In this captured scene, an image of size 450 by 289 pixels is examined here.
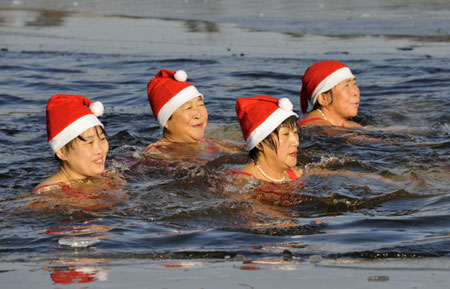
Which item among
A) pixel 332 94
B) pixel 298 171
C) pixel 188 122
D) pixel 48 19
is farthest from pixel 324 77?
pixel 48 19

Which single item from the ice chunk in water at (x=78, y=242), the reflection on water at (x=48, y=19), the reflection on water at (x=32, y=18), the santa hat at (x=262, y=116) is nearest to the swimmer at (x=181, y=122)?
the santa hat at (x=262, y=116)

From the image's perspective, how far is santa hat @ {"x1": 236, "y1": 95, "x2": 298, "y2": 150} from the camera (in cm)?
711

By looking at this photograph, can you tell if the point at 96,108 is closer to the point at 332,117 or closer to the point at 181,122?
the point at 181,122

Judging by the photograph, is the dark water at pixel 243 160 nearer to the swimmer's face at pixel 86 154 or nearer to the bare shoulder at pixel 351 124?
the bare shoulder at pixel 351 124

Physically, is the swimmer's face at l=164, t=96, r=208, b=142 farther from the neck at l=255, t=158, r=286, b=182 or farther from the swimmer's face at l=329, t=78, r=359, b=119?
the swimmer's face at l=329, t=78, r=359, b=119

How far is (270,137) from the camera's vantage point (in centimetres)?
720

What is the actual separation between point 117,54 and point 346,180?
8.61 meters

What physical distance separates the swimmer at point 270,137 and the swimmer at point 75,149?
1209 mm

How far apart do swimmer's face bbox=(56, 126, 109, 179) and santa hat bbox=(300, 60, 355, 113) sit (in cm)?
359

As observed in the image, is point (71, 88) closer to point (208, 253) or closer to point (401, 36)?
point (401, 36)

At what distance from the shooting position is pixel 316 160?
812 cm

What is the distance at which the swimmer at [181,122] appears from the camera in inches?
341

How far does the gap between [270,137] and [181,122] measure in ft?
6.02

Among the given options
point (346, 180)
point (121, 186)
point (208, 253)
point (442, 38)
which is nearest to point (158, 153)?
point (121, 186)
